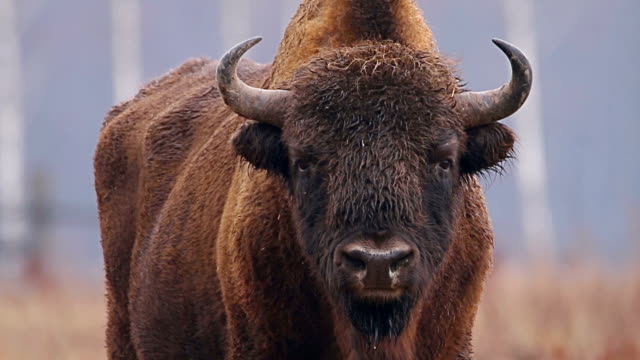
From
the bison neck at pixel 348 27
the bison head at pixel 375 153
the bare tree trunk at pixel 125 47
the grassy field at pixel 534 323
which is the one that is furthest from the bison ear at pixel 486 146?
the bare tree trunk at pixel 125 47

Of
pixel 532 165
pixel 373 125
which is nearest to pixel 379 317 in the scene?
pixel 373 125

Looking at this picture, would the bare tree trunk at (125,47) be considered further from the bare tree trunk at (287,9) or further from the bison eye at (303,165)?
the bison eye at (303,165)

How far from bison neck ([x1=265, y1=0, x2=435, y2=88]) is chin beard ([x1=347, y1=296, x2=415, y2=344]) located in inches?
55.9

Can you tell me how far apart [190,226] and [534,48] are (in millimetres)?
28467

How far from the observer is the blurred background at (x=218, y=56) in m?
33.3

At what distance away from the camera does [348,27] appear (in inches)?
316

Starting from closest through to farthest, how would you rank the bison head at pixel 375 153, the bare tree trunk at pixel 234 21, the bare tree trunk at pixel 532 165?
the bison head at pixel 375 153 → the bare tree trunk at pixel 532 165 → the bare tree trunk at pixel 234 21

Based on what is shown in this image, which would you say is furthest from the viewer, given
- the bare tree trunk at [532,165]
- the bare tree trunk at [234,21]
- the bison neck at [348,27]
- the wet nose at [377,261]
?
the bare tree trunk at [234,21]

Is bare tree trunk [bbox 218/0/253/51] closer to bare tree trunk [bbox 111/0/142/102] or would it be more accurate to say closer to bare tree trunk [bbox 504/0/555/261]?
bare tree trunk [bbox 111/0/142/102]

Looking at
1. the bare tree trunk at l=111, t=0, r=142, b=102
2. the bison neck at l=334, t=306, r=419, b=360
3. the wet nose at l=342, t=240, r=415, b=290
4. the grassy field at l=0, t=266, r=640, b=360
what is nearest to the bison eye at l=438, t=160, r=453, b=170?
the wet nose at l=342, t=240, r=415, b=290

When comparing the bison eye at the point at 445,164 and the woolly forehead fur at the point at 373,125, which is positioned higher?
the woolly forehead fur at the point at 373,125

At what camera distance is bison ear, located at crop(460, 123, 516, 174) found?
762 cm

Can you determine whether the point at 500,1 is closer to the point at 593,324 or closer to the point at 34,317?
the point at 34,317

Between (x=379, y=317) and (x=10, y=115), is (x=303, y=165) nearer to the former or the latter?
(x=379, y=317)
